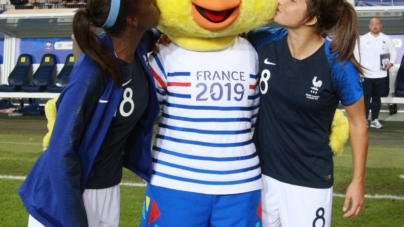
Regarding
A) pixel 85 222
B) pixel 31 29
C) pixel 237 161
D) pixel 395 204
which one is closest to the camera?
pixel 85 222

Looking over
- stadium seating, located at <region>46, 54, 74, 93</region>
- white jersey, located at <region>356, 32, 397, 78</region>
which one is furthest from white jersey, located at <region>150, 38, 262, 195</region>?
stadium seating, located at <region>46, 54, 74, 93</region>

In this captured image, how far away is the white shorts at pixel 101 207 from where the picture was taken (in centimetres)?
225

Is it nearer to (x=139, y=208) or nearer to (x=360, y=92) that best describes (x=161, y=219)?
(x=360, y=92)

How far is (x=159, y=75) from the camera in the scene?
2.51m

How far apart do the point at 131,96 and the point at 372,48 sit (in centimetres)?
806

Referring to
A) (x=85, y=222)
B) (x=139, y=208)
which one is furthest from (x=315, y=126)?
(x=139, y=208)

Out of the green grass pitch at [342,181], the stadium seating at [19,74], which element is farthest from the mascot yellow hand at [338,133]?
the stadium seating at [19,74]

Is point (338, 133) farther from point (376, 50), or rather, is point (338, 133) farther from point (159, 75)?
point (376, 50)

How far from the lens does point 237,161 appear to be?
2.43m

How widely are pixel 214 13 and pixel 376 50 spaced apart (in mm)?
7733

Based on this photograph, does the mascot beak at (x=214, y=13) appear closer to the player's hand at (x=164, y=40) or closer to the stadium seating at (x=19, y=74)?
the player's hand at (x=164, y=40)

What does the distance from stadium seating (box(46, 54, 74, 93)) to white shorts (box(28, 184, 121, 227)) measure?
9848mm

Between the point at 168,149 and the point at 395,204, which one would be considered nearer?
the point at 168,149

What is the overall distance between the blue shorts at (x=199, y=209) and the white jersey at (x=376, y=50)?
757 cm
